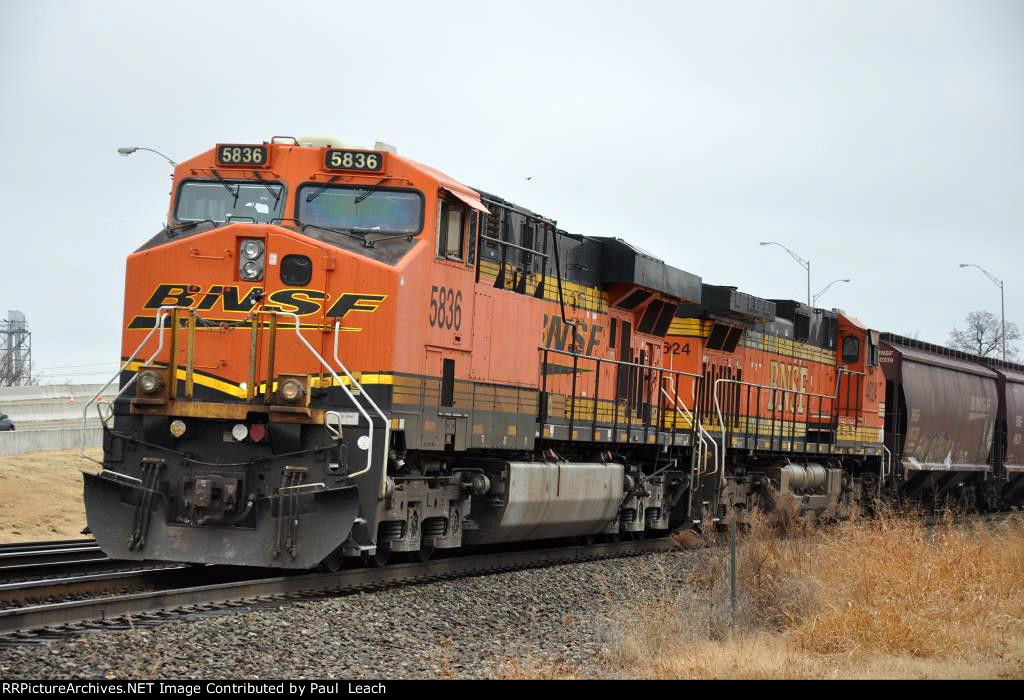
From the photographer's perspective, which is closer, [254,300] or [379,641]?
[379,641]

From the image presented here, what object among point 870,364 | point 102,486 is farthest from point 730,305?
point 102,486

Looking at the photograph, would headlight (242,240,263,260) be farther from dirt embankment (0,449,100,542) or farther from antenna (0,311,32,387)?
antenna (0,311,32,387)

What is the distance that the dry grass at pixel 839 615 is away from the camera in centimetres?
838

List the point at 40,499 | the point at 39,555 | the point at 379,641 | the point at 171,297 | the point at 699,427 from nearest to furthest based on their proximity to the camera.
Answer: the point at 379,641 < the point at 171,297 < the point at 39,555 < the point at 699,427 < the point at 40,499

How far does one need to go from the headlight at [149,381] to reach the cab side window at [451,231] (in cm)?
303

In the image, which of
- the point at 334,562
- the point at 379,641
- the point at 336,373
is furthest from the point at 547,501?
the point at 379,641

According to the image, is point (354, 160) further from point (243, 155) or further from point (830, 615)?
point (830, 615)

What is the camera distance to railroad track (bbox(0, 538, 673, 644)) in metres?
8.90

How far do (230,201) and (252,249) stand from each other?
0.86 metres

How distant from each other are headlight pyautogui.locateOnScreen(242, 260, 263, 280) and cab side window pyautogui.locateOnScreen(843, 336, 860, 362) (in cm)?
1646

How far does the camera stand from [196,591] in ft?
Answer: 33.7

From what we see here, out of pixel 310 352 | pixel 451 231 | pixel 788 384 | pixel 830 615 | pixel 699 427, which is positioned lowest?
pixel 830 615

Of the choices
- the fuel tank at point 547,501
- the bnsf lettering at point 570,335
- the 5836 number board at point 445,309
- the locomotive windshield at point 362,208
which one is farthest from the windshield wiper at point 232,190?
the bnsf lettering at point 570,335

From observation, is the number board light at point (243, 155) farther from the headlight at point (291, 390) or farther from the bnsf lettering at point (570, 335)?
the bnsf lettering at point (570, 335)
